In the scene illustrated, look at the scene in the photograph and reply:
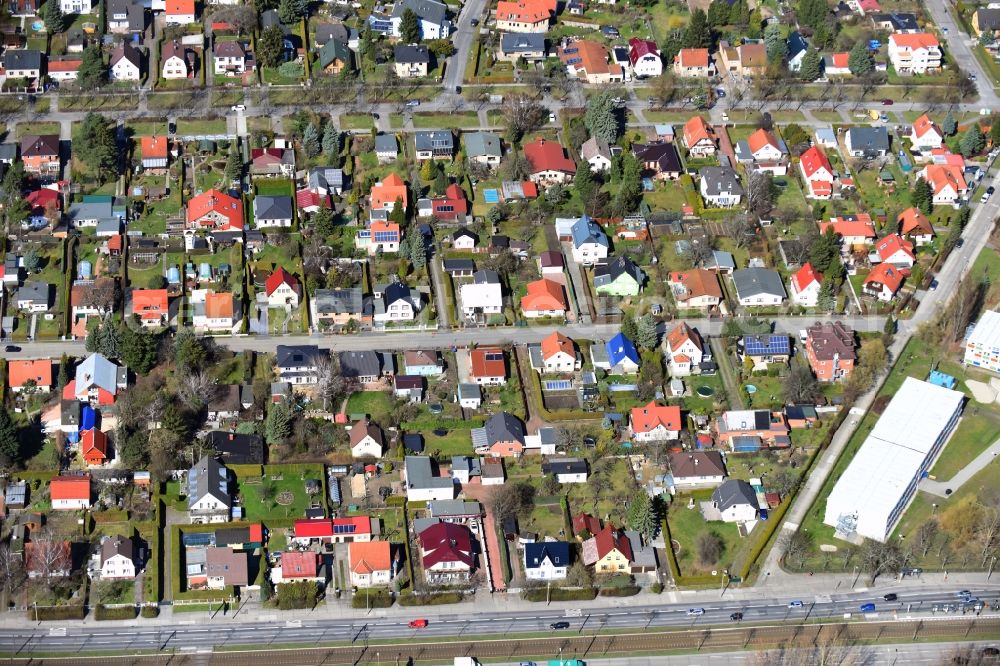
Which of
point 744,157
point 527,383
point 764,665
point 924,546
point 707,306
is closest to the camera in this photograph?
point 764,665

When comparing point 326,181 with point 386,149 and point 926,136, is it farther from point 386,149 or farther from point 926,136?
point 926,136

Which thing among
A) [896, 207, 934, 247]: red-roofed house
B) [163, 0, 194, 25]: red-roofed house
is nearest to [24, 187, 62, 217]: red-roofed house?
[163, 0, 194, 25]: red-roofed house

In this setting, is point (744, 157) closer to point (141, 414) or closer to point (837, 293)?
point (837, 293)

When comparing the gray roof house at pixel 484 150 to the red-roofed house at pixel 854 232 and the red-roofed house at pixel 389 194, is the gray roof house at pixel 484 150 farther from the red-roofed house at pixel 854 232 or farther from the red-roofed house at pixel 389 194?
the red-roofed house at pixel 854 232

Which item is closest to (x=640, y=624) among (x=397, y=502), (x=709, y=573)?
(x=709, y=573)

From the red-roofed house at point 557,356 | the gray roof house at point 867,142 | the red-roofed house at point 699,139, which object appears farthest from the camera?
the gray roof house at point 867,142

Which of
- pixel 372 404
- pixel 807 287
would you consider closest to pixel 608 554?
pixel 372 404

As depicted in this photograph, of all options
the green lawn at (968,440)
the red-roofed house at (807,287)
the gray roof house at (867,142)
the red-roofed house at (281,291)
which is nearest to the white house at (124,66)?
the red-roofed house at (281,291)
